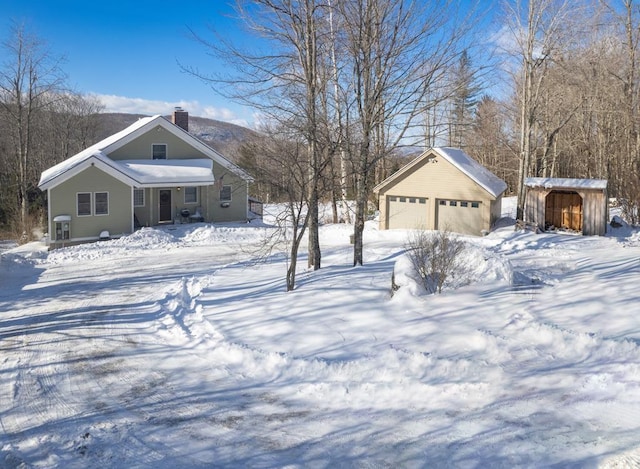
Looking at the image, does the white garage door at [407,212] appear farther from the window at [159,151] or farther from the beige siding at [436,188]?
the window at [159,151]

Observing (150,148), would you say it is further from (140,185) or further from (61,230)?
(61,230)

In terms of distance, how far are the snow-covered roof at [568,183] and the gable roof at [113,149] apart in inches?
471

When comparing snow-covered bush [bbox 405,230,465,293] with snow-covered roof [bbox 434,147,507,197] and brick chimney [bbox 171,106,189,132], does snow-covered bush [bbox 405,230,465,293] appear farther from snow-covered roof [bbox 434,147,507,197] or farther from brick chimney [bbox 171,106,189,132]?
brick chimney [bbox 171,106,189,132]

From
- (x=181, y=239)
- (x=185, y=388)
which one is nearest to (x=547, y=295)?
(x=185, y=388)

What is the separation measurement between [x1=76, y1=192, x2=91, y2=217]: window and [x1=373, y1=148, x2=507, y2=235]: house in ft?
42.6

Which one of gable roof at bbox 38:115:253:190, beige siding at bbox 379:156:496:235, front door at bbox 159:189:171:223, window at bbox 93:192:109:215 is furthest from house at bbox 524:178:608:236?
window at bbox 93:192:109:215

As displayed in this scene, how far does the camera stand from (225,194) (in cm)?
2880

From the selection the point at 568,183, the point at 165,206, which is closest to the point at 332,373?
the point at 568,183

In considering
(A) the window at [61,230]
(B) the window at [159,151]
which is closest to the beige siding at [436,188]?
(B) the window at [159,151]

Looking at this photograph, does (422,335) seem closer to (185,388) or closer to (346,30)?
(185,388)

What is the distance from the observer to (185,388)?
7.14 meters

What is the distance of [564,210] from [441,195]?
5.12 meters

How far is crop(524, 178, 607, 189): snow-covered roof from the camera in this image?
66.1 feet

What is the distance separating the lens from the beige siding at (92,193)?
2270 cm
